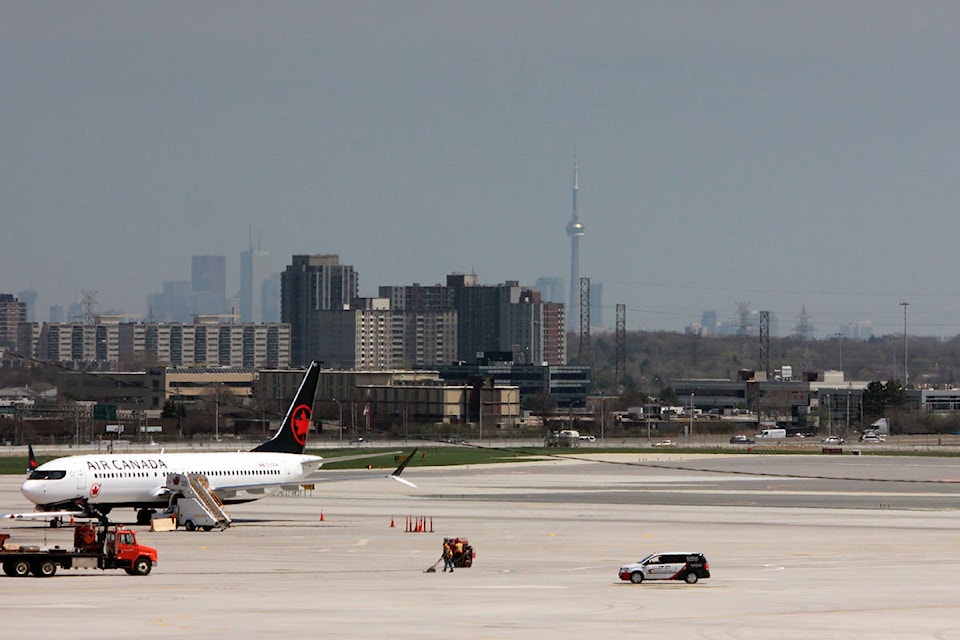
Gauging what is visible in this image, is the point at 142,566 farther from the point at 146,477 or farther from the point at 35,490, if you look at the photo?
the point at 146,477

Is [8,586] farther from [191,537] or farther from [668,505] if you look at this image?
[668,505]

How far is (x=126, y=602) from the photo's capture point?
47.6 m

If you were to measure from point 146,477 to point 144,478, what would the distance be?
120mm

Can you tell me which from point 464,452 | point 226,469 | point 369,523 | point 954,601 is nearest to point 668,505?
point 369,523

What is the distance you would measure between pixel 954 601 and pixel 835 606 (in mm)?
4769

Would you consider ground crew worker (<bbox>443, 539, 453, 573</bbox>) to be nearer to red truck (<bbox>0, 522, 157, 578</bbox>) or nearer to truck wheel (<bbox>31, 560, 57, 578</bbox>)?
red truck (<bbox>0, 522, 157, 578</bbox>)

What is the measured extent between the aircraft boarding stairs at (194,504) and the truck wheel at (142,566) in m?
23.2

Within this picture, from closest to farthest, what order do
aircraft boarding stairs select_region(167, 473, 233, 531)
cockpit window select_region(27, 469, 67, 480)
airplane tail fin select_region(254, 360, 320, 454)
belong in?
cockpit window select_region(27, 469, 67, 480) → aircraft boarding stairs select_region(167, 473, 233, 531) → airplane tail fin select_region(254, 360, 320, 454)

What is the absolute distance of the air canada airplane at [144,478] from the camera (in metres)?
80.3

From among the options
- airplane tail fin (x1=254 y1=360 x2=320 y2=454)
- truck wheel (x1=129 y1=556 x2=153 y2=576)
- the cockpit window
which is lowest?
truck wheel (x1=129 y1=556 x2=153 y2=576)

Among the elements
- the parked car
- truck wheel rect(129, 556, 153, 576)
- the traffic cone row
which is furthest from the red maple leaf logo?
the parked car

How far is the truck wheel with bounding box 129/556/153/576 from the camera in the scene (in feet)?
188

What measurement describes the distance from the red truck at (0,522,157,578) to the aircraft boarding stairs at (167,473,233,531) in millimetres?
21463

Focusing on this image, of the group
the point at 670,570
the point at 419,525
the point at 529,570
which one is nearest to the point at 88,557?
the point at 529,570
